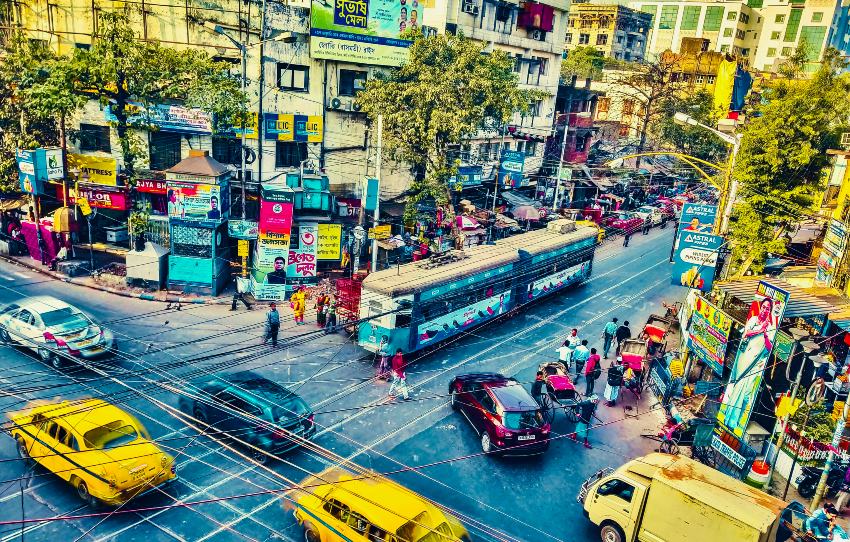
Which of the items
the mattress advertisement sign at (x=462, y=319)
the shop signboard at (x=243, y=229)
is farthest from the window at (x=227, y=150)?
the mattress advertisement sign at (x=462, y=319)

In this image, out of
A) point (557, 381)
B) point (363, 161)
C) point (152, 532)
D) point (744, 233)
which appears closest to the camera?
point (152, 532)

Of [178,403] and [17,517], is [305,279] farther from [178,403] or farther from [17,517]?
[17,517]

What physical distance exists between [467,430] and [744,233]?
14.0m

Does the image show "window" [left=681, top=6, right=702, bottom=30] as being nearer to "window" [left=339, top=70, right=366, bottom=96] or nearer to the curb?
"window" [left=339, top=70, right=366, bottom=96]

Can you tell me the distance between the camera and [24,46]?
2616 cm

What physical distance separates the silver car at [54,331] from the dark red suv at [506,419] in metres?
10.1

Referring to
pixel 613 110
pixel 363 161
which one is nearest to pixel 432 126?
pixel 363 161

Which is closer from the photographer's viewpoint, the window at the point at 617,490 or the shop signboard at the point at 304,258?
the window at the point at 617,490

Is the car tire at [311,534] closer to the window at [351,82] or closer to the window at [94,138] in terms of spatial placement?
the window at [94,138]

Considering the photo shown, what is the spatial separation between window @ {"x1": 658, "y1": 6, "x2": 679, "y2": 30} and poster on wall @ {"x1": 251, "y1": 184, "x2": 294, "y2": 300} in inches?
3159

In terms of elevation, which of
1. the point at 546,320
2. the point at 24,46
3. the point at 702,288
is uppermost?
the point at 24,46

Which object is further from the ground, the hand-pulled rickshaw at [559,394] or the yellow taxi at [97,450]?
the yellow taxi at [97,450]

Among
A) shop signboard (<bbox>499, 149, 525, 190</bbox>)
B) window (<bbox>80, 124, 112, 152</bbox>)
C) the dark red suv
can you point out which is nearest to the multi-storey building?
shop signboard (<bbox>499, 149, 525, 190</bbox>)

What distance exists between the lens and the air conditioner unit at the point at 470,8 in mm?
34844
